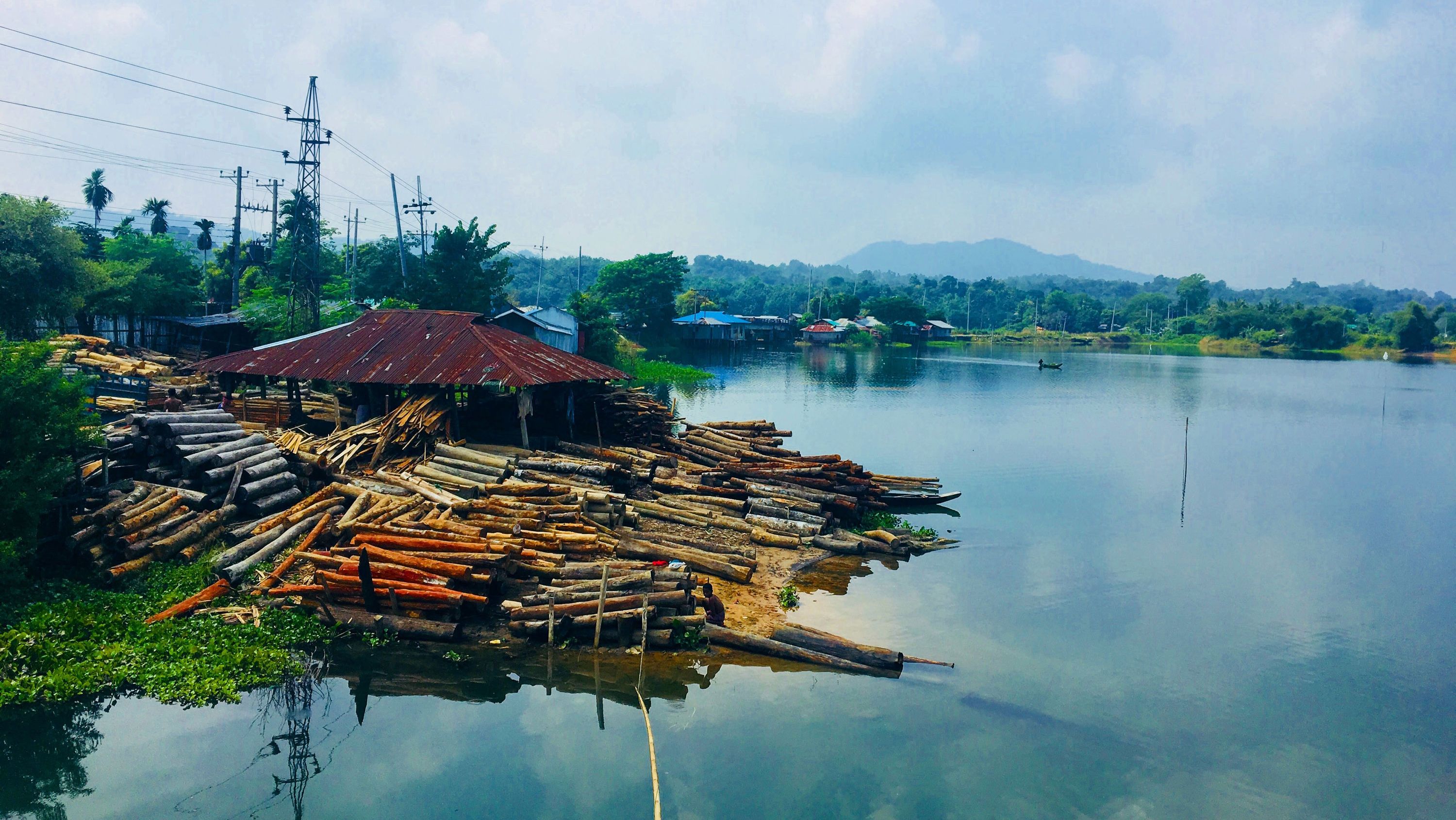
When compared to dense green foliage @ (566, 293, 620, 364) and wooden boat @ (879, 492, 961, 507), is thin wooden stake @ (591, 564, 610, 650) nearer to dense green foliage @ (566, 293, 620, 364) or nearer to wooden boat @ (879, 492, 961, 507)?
wooden boat @ (879, 492, 961, 507)

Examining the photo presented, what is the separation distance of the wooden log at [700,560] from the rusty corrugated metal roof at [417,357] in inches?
265

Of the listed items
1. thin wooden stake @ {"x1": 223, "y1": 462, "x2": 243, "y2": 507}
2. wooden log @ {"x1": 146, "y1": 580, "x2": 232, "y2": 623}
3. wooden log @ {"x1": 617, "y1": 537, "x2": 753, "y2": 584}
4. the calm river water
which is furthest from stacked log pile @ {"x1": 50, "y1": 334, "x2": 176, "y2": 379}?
the calm river water

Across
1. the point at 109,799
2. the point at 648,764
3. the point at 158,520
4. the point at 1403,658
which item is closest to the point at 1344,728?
the point at 1403,658

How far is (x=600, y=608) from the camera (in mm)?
14109

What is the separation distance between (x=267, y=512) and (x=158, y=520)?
2.01m

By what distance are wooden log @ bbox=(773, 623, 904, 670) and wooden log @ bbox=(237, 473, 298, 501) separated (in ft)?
38.2

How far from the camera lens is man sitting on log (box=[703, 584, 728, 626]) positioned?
49.6ft

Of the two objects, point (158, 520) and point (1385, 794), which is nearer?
point (1385, 794)

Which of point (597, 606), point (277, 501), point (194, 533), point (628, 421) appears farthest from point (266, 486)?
point (628, 421)

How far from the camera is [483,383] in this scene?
2202cm

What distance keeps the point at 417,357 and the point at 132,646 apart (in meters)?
12.5

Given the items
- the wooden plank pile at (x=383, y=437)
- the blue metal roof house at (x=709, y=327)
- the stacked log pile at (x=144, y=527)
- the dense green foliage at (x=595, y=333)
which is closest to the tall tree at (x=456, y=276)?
the dense green foliage at (x=595, y=333)

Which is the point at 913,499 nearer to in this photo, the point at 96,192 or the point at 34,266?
the point at 34,266

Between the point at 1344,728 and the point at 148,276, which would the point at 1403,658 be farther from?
the point at 148,276
